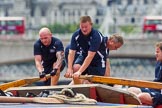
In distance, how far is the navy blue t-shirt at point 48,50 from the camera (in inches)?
479

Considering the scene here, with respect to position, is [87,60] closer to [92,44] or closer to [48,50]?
[92,44]

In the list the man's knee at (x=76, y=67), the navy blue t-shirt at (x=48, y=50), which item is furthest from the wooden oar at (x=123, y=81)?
the navy blue t-shirt at (x=48, y=50)

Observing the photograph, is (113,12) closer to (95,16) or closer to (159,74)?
(95,16)

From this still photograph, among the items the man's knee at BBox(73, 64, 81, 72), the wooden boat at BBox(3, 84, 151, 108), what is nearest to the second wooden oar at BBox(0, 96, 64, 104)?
the wooden boat at BBox(3, 84, 151, 108)

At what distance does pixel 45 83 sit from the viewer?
12.5m

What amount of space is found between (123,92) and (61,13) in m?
110

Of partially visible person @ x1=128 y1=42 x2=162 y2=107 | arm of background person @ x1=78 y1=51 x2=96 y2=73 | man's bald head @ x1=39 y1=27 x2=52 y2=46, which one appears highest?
man's bald head @ x1=39 y1=27 x2=52 y2=46

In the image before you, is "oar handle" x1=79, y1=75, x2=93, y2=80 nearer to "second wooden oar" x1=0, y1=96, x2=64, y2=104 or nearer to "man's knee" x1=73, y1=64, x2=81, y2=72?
"man's knee" x1=73, y1=64, x2=81, y2=72

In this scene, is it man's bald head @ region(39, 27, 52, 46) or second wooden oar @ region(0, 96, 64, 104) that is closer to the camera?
second wooden oar @ region(0, 96, 64, 104)

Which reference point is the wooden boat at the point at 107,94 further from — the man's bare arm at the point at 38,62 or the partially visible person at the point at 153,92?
the man's bare arm at the point at 38,62

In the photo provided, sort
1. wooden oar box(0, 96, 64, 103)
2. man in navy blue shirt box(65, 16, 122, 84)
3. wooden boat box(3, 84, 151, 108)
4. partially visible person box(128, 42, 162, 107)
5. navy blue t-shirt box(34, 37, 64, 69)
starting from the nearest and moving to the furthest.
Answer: wooden oar box(0, 96, 64, 103)
wooden boat box(3, 84, 151, 108)
partially visible person box(128, 42, 162, 107)
man in navy blue shirt box(65, 16, 122, 84)
navy blue t-shirt box(34, 37, 64, 69)

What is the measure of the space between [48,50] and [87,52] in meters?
0.79

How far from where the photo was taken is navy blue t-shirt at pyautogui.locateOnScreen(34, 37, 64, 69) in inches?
479

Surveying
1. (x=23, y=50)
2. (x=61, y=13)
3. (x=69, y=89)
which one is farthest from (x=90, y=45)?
(x=61, y=13)
